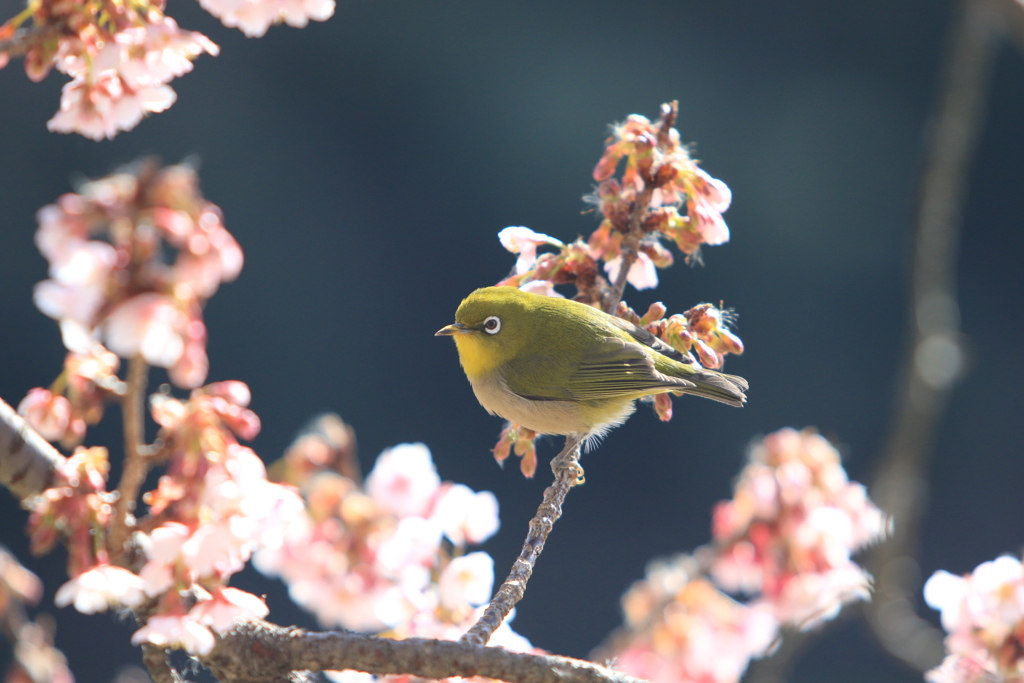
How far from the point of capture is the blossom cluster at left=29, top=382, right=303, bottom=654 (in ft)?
3.59

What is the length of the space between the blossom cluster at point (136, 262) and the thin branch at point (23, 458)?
36 cm

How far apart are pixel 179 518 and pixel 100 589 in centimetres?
14

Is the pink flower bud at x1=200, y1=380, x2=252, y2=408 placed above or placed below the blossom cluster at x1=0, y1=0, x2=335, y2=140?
below

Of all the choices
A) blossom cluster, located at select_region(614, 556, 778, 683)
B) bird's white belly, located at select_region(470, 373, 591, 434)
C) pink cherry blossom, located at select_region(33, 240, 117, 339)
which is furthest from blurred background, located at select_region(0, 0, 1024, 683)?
pink cherry blossom, located at select_region(33, 240, 117, 339)

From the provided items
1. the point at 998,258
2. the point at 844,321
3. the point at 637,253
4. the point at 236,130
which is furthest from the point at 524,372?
the point at 998,258

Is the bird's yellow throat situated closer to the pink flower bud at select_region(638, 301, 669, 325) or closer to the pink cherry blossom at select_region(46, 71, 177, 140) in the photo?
the pink flower bud at select_region(638, 301, 669, 325)

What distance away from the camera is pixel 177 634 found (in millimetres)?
1113

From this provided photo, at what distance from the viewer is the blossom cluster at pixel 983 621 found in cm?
180

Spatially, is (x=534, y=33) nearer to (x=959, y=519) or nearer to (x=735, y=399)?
(x=735, y=399)

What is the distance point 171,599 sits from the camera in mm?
1176

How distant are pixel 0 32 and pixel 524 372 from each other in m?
1.61

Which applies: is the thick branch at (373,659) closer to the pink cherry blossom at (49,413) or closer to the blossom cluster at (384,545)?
the pink cherry blossom at (49,413)

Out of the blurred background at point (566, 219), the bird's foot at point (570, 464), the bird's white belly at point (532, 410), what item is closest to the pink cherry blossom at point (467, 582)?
the bird's foot at point (570, 464)

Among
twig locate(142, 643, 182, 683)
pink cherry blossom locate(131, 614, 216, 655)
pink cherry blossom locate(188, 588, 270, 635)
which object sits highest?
pink cherry blossom locate(188, 588, 270, 635)
